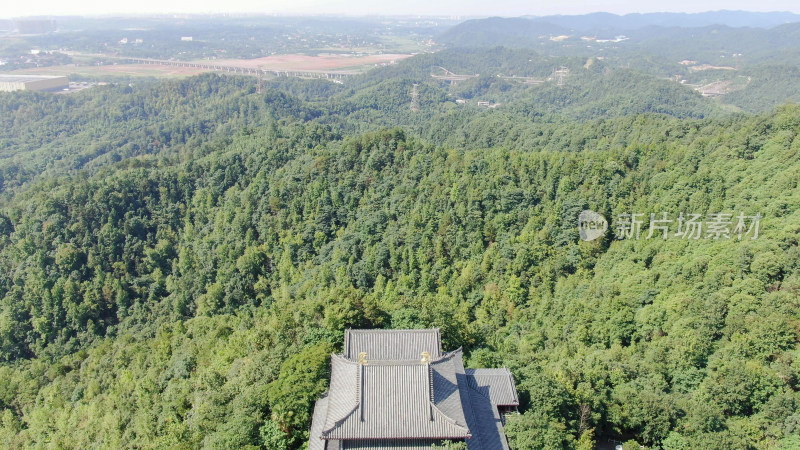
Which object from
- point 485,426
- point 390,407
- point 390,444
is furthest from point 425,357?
point 485,426

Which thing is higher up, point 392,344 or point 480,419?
point 392,344

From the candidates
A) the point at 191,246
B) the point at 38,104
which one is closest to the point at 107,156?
the point at 38,104

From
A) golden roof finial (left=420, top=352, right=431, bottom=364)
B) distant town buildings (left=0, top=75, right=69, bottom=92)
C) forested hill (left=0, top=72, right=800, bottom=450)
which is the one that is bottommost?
forested hill (left=0, top=72, right=800, bottom=450)

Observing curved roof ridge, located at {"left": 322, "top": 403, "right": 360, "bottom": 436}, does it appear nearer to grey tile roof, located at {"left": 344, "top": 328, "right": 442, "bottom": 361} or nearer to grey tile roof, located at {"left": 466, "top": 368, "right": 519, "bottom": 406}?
grey tile roof, located at {"left": 344, "top": 328, "right": 442, "bottom": 361}
